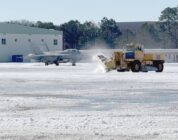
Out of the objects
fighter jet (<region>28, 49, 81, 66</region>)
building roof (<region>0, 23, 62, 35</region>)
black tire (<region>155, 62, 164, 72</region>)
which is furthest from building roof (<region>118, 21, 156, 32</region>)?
black tire (<region>155, 62, 164, 72</region>)

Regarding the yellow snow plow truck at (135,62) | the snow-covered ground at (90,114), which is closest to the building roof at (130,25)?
the yellow snow plow truck at (135,62)

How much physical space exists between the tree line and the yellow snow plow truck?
255 ft

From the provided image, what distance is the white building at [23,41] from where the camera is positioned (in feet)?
352

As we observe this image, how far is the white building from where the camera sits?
352 ft

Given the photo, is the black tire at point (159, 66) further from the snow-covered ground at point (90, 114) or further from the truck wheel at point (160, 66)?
the snow-covered ground at point (90, 114)

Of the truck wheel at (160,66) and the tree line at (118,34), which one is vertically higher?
the tree line at (118,34)

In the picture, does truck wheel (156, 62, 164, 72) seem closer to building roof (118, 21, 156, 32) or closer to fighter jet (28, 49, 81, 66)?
fighter jet (28, 49, 81, 66)

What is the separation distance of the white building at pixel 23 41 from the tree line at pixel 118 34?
1497 centimetres

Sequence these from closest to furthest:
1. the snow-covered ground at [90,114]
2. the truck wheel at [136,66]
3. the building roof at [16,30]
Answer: the snow-covered ground at [90,114]
the truck wheel at [136,66]
the building roof at [16,30]

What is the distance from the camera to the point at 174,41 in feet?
428

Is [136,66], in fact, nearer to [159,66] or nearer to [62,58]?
[159,66]

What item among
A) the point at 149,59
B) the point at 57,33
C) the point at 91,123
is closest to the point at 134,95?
the point at 91,123

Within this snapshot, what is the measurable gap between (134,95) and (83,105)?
4.35 meters

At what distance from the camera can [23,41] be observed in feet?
362
